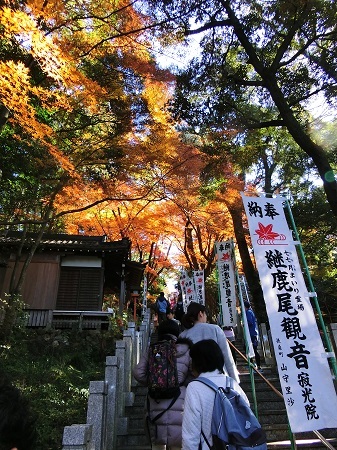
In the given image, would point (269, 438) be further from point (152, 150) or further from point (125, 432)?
point (152, 150)

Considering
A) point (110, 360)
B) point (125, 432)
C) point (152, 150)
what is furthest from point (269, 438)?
point (152, 150)

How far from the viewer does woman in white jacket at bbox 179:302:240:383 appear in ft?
11.6

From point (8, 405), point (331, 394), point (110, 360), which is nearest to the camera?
point (8, 405)

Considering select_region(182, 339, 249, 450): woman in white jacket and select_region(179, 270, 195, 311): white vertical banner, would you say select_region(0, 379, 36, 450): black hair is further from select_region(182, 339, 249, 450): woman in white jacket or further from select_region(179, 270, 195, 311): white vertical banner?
select_region(179, 270, 195, 311): white vertical banner

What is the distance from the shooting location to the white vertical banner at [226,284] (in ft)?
33.9

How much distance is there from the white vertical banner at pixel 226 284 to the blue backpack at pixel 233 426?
794 centimetres

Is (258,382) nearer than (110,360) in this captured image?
No

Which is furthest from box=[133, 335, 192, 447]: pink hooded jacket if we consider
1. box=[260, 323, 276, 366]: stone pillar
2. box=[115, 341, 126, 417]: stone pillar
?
box=[260, 323, 276, 366]: stone pillar

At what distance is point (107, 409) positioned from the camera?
4.71m

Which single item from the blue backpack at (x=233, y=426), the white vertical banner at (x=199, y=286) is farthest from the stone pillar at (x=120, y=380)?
the white vertical banner at (x=199, y=286)

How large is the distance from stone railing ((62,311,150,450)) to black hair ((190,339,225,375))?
1.17m

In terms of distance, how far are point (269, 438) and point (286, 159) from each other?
1132cm

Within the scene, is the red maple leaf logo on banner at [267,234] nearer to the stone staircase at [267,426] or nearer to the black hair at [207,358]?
the black hair at [207,358]

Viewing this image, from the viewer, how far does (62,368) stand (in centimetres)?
907
